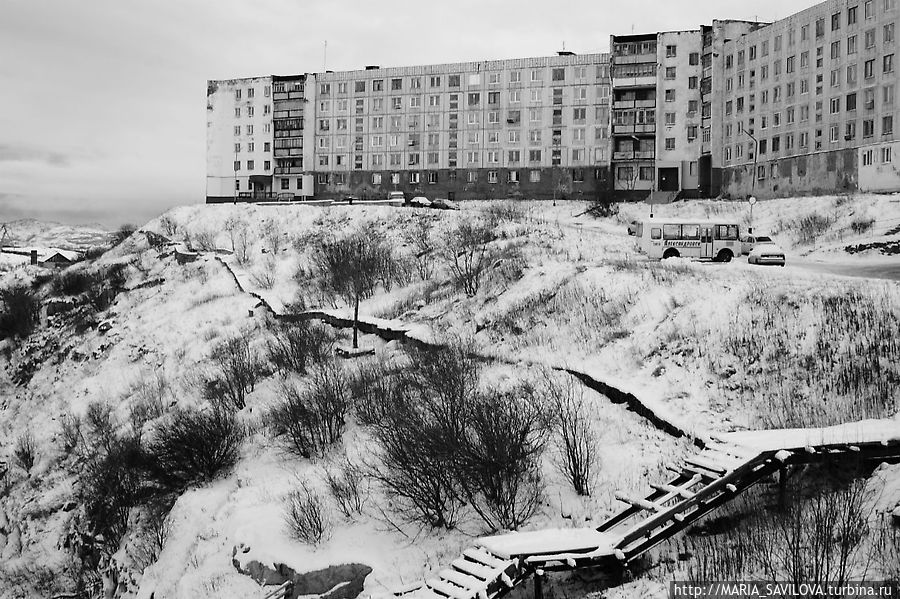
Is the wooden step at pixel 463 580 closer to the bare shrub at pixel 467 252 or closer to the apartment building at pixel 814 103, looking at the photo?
the bare shrub at pixel 467 252

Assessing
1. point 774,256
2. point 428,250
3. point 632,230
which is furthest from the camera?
point 632,230

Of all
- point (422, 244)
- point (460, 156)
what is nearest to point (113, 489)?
point (422, 244)

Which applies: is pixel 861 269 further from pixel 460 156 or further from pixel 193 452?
pixel 460 156

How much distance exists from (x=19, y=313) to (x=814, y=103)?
201ft

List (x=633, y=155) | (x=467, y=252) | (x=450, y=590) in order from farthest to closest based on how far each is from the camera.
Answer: (x=633, y=155), (x=467, y=252), (x=450, y=590)

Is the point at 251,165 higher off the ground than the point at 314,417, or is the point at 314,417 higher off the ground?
the point at 251,165

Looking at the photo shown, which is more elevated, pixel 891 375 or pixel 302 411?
pixel 891 375

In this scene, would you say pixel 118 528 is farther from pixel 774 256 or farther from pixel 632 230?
pixel 632 230

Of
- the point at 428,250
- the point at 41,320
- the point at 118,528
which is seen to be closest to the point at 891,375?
the point at 118,528

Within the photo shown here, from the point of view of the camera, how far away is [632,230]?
53.6 metres

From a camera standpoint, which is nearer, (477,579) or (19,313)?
(477,579)

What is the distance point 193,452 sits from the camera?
2448 cm

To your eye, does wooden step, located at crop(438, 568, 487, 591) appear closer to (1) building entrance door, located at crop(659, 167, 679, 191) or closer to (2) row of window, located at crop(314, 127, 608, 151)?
(1) building entrance door, located at crop(659, 167, 679, 191)

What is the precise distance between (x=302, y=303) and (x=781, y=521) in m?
30.1
